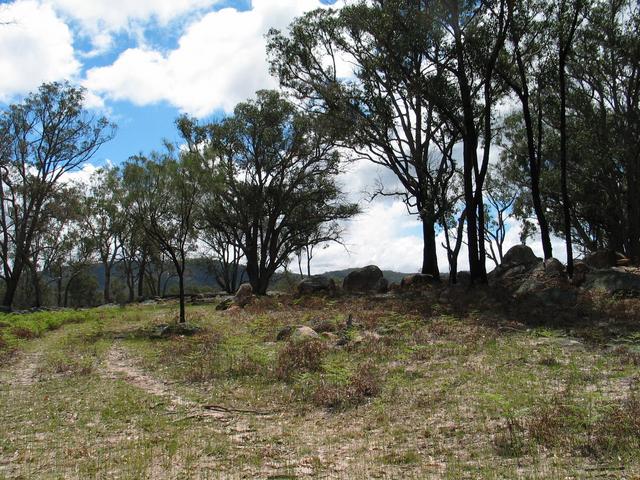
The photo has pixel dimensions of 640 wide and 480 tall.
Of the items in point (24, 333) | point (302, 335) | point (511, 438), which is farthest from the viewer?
point (24, 333)

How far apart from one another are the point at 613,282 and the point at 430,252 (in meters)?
12.6

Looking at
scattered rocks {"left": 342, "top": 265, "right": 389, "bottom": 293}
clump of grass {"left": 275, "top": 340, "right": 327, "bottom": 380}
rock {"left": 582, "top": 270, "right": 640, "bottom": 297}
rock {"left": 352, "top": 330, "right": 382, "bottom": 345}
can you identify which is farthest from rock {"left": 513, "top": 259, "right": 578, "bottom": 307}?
scattered rocks {"left": 342, "top": 265, "right": 389, "bottom": 293}

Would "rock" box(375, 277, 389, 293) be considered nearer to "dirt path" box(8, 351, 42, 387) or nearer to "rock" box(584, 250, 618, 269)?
"rock" box(584, 250, 618, 269)

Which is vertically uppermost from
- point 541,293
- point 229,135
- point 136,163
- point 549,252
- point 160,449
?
point 229,135

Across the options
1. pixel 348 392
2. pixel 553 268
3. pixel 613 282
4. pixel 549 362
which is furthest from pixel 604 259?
pixel 348 392

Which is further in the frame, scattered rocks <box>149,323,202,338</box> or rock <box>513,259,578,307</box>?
scattered rocks <box>149,323,202,338</box>

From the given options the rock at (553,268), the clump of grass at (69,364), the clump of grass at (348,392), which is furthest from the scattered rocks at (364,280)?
the clump of grass at (348,392)

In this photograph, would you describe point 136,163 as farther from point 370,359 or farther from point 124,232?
point 124,232

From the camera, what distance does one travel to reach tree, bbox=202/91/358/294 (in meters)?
39.2

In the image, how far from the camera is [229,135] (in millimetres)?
39375

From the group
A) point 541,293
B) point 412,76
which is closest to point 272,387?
point 541,293

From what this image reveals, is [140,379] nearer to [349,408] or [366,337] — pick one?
[349,408]

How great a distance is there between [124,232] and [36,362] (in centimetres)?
4065

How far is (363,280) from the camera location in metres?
34.4
